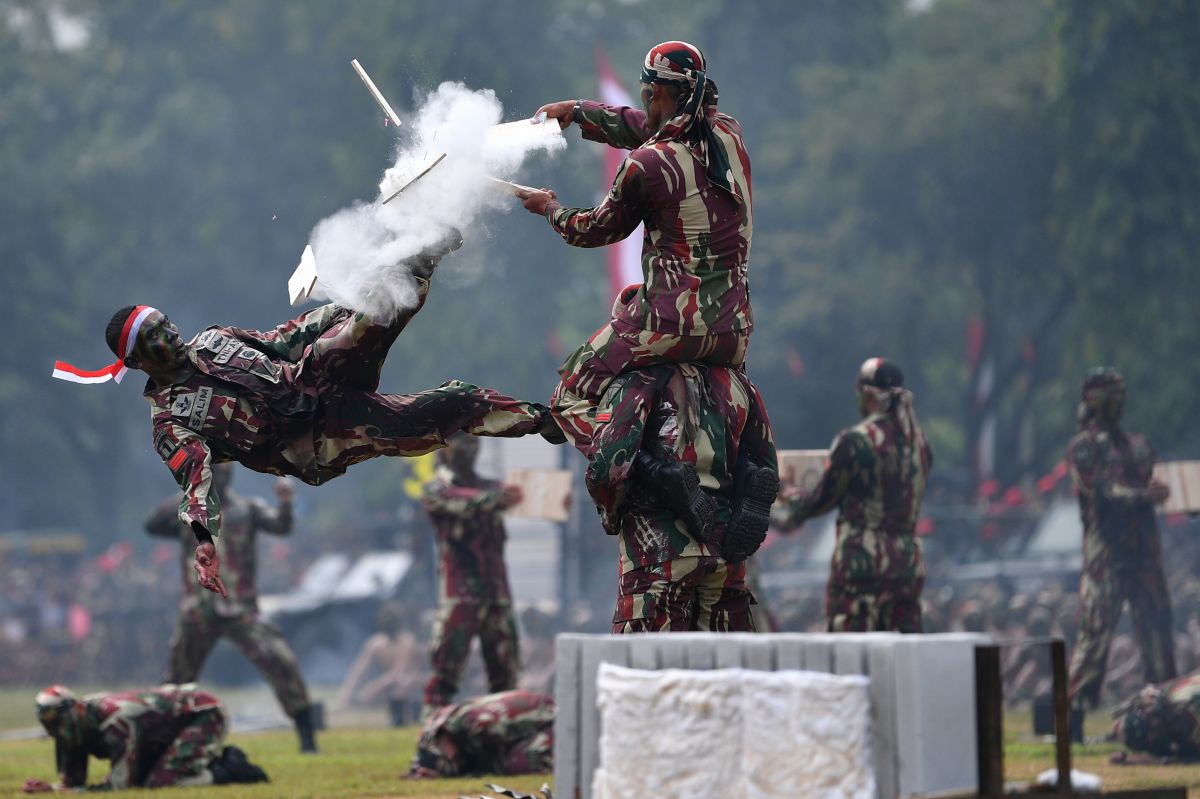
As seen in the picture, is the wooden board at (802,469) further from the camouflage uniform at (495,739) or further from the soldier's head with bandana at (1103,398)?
the camouflage uniform at (495,739)

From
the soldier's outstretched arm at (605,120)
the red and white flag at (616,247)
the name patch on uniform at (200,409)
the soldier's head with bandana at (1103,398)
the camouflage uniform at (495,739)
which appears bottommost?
the camouflage uniform at (495,739)

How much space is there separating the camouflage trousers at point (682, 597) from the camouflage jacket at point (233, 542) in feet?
22.7

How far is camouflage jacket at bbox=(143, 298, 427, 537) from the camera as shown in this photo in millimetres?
8500

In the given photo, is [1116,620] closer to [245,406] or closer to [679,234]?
[679,234]

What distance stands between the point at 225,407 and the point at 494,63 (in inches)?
1194

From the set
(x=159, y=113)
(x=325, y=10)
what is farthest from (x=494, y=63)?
(x=159, y=113)

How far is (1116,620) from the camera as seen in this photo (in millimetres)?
13992

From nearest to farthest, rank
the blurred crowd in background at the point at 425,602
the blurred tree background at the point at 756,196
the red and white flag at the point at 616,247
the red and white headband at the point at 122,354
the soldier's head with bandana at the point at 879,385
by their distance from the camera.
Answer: the red and white headband at the point at 122,354 → the soldier's head with bandana at the point at 879,385 → the blurred crowd in background at the point at 425,602 → the blurred tree background at the point at 756,196 → the red and white flag at the point at 616,247

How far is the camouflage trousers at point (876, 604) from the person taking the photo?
1227cm

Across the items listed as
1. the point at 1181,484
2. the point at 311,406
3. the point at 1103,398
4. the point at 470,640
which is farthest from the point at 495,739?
the point at 1181,484

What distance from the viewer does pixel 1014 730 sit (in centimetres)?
1428

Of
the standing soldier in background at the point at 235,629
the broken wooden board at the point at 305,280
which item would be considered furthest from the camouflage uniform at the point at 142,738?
the broken wooden board at the point at 305,280

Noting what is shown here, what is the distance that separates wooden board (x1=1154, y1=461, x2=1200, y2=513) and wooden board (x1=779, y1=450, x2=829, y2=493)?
8.80 ft

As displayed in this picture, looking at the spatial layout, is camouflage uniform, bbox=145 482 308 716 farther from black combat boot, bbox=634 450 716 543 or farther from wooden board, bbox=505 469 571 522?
black combat boot, bbox=634 450 716 543
